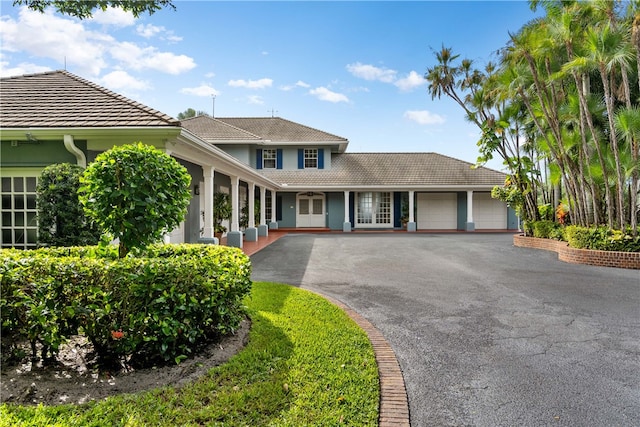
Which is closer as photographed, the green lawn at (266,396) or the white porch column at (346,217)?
the green lawn at (266,396)

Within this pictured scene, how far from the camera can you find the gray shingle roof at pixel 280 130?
23.4 m

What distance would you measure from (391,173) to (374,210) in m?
2.72

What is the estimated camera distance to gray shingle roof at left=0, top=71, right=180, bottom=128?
6875 millimetres

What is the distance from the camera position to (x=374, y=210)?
78.5 feet

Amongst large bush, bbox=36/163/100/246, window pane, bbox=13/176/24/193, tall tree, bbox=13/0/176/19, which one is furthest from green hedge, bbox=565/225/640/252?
window pane, bbox=13/176/24/193

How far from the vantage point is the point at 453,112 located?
19141 mm

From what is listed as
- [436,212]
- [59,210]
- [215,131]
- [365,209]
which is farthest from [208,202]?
[436,212]

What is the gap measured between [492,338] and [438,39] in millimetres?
17261

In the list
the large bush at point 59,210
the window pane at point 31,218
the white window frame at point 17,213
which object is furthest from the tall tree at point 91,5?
the window pane at point 31,218

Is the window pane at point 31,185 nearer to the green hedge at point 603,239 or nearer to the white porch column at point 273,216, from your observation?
the green hedge at point 603,239

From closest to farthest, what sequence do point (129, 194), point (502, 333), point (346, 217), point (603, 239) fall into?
point (129, 194)
point (502, 333)
point (603, 239)
point (346, 217)

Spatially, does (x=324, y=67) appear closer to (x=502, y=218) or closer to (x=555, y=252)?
(x=555, y=252)

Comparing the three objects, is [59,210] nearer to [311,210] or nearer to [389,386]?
[389,386]

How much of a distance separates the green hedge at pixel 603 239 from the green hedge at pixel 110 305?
11.3m
